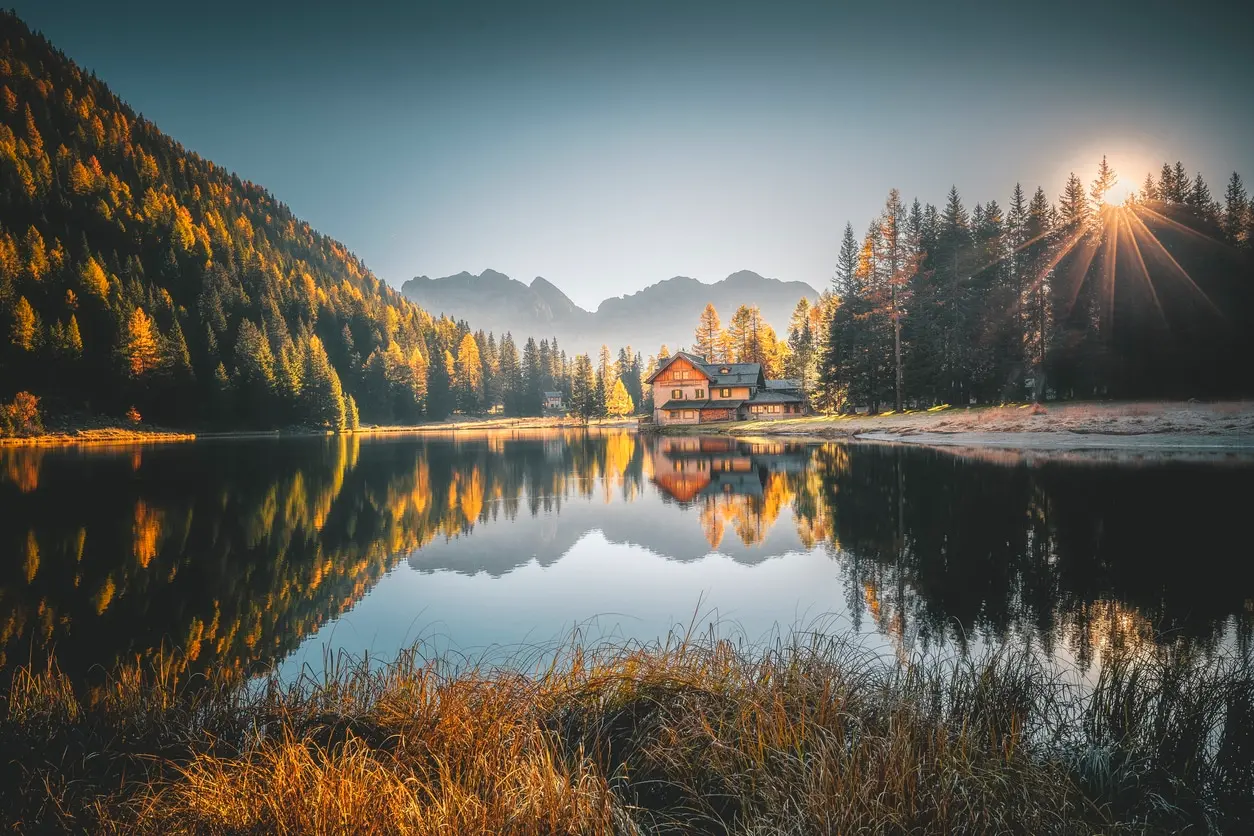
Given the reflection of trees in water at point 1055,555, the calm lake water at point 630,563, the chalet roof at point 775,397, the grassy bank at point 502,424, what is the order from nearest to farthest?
the reflection of trees in water at point 1055,555
the calm lake water at point 630,563
the chalet roof at point 775,397
the grassy bank at point 502,424

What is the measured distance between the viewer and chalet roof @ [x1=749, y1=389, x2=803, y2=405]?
74.2 meters

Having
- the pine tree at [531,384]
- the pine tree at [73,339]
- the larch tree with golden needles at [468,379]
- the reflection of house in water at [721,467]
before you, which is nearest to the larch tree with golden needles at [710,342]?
the pine tree at [531,384]

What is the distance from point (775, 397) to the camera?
7525 centimetres

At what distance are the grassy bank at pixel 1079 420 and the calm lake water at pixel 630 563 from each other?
9.78 meters

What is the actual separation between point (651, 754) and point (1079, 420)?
42.9m

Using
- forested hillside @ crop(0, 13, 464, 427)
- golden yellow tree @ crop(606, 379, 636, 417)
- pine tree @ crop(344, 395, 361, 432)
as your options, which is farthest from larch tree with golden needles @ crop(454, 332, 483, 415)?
golden yellow tree @ crop(606, 379, 636, 417)

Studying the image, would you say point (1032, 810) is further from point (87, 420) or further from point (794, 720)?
point (87, 420)

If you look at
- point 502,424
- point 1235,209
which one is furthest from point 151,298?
point 1235,209

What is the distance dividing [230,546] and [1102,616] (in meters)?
18.0

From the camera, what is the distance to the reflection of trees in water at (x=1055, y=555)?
27.3 ft

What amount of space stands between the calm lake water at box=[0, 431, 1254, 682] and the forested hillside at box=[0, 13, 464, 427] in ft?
203

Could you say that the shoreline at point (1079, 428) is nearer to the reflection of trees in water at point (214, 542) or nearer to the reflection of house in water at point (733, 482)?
the reflection of house in water at point (733, 482)

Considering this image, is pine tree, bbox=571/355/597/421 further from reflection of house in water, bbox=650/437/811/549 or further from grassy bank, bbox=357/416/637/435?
reflection of house in water, bbox=650/437/811/549

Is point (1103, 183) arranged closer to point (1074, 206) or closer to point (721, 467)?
point (1074, 206)
